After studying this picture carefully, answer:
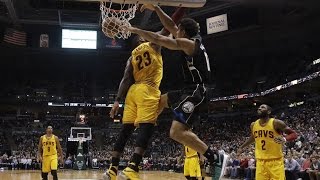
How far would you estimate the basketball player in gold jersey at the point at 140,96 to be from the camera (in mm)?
5816

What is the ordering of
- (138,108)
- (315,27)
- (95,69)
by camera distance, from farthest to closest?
(95,69), (315,27), (138,108)

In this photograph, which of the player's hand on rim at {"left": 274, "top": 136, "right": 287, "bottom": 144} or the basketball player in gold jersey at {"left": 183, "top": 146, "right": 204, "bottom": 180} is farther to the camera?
the basketball player in gold jersey at {"left": 183, "top": 146, "right": 204, "bottom": 180}

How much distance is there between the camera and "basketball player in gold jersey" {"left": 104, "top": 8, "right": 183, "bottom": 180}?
229 inches

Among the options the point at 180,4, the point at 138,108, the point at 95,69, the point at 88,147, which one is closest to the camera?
the point at 138,108

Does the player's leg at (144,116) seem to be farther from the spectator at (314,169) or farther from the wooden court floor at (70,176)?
the wooden court floor at (70,176)

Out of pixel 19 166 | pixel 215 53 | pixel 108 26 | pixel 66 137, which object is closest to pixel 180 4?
pixel 108 26

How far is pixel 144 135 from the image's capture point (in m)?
5.71

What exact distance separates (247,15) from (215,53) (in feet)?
24.8

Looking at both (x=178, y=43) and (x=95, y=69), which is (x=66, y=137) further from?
(x=178, y=43)

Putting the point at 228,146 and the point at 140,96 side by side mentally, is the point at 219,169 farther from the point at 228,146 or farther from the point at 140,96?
the point at 228,146

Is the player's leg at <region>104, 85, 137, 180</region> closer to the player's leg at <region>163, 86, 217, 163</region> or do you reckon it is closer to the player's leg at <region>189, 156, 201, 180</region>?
the player's leg at <region>163, 86, 217, 163</region>

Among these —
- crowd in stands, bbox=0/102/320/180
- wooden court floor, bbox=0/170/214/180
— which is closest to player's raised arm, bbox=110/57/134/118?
crowd in stands, bbox=0/102/320/180

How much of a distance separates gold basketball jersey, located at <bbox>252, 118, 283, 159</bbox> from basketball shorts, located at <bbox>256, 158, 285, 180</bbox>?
110 millimetres

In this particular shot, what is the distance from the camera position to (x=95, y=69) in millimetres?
41844
